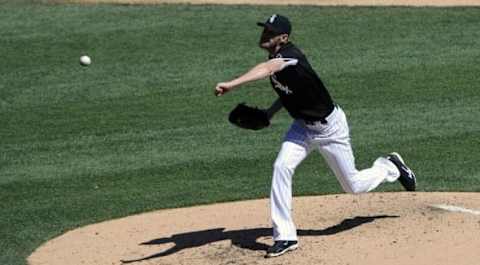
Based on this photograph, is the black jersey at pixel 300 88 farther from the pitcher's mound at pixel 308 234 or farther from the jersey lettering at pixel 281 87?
the pitcher's mound at pixel 308 234

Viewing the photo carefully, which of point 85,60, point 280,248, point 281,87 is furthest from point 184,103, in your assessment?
point 280,248

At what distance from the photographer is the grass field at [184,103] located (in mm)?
12086

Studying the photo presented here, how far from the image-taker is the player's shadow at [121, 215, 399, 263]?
32.5ft

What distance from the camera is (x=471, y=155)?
1278 centimetres

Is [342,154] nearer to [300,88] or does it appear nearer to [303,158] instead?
[303,158]

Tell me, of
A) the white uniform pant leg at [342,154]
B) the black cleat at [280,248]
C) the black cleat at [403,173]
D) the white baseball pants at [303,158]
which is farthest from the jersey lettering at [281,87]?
the black cleat at [403,173]

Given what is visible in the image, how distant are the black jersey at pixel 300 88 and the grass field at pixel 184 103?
7.75 ft

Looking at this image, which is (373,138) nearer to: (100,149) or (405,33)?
(100,149)

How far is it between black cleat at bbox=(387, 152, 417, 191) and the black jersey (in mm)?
1165

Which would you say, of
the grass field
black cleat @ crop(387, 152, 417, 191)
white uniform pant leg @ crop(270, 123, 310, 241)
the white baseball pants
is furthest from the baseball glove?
the grass field

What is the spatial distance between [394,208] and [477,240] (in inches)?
52.2

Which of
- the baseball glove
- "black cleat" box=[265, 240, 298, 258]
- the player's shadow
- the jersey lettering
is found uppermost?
the jersey lettering

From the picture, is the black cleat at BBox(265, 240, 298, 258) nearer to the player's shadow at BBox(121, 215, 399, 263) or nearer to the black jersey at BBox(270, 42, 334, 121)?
the player's shadow at BBox(121, 215, 399, 263)

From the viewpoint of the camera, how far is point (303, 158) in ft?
31.8
